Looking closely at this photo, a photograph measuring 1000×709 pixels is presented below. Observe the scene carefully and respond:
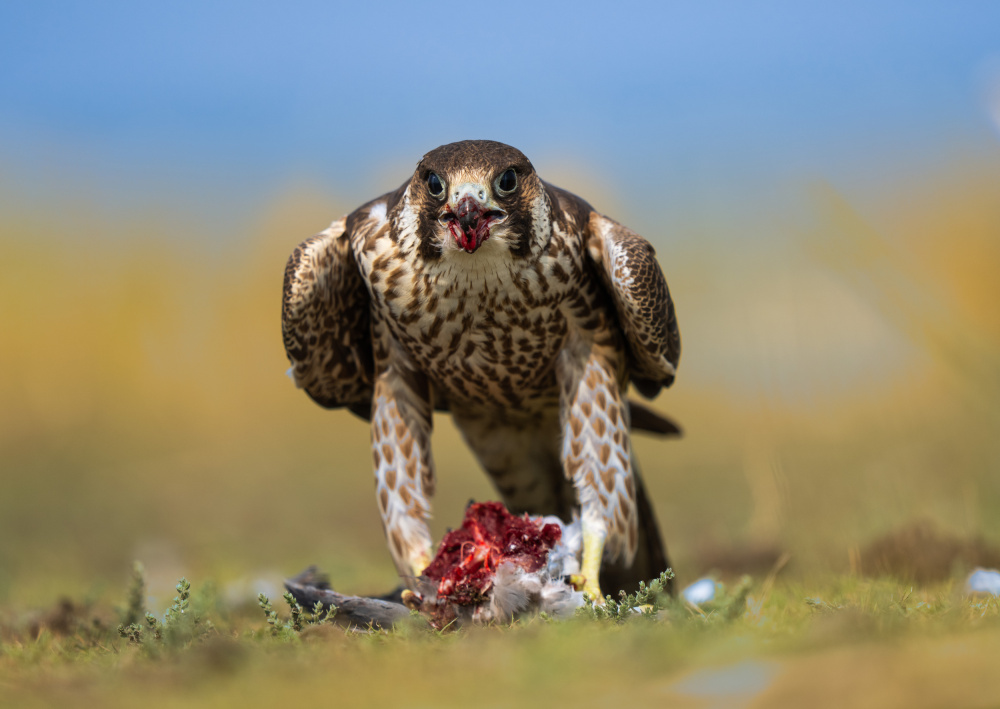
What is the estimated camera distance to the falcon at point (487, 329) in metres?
3.36

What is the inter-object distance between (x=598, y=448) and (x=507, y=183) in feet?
4.08

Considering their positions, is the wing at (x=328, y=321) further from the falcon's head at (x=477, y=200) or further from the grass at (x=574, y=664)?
the grass at (x=574, y=664)

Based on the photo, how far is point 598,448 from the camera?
12.5 ft

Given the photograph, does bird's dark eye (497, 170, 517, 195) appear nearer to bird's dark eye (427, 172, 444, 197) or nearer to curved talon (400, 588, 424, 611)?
bird's dark eye (427, 172, 444, 197)

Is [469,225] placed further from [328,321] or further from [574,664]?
[574,664]

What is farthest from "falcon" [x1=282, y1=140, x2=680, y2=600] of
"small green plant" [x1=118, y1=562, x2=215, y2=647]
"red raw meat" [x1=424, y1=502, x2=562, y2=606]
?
"small green plant" [x1=118, y1=562, x2=215, y2=647]

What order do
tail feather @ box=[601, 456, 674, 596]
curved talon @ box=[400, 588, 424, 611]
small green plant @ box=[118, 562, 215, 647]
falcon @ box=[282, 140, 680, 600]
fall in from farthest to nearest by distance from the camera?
1. tail feather @ box=[601, 456, 674, 596]
2. curved talon @ box=[400, 588, 424, 611]
3. falcon @ box=[282, 140, 680, 600]
4. small green plant @ box=[118, 562, 215, 647]

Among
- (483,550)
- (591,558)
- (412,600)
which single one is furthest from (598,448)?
(412,600)

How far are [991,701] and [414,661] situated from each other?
136 centimetres

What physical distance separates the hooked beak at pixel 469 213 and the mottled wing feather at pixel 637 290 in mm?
710

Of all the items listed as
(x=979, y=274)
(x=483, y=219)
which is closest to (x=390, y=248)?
(x=483, y=219)

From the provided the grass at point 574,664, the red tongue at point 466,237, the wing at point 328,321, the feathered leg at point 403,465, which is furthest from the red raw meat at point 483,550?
the red tongue at point 466,237

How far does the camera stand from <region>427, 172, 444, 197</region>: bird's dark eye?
3264mm

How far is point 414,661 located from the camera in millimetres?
2303
